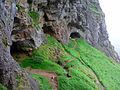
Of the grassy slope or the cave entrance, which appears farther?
the cave entrance

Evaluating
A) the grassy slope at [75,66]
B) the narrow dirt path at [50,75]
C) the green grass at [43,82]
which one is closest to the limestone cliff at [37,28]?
the grassy slope at [75,66]

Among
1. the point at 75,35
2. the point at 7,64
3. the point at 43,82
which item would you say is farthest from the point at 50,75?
the point at 75,35

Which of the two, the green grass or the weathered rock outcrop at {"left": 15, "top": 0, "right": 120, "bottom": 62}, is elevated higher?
the weathered rock outcrop at {"left": 15, "top": 0, "right": 120, "bottom": 62}

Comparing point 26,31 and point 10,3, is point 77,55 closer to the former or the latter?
point 26,31

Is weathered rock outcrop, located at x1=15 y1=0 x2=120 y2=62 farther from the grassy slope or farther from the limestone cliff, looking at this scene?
the grassy slope

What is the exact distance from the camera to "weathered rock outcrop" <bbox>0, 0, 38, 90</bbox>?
30.3 metres

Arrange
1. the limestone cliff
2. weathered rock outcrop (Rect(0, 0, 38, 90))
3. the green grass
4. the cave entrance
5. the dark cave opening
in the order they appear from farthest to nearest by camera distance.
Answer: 1. the cave entrance
2. the dark cave opening
3. the green grass
4. the limestone cliff
5. weathered rock outcrop (Rect(0, 0, 38, 90))

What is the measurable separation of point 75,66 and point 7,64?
2160 cm

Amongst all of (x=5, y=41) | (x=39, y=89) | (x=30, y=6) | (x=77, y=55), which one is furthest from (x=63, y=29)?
(x=5, y=41)

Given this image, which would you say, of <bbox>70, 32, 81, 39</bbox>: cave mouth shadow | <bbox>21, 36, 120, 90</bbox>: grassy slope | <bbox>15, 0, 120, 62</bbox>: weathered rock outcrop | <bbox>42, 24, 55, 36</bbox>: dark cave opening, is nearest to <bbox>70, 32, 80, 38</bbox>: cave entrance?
<bbox>70, 32, 81, 39</bbox>: cave mouth shadow

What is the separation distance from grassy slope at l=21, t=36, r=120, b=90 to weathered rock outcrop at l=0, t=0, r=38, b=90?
793 centimetres

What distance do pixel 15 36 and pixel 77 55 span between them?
16.0 m

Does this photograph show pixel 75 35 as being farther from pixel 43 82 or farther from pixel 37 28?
pixel 43 82

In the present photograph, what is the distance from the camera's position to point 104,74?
2176 inches
